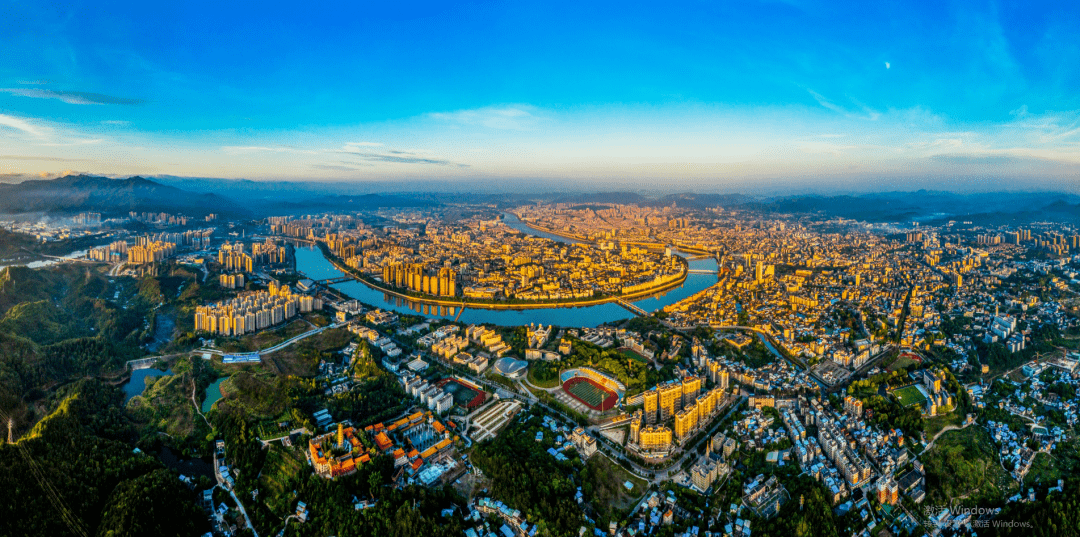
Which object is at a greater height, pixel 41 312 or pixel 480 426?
pixel 41 312

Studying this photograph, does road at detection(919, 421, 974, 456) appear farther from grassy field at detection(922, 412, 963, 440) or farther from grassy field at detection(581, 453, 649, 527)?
grassy field at detection(581, 453, 649, 527)

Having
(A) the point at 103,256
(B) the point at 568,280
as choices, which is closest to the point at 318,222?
(A) the point at 103,256

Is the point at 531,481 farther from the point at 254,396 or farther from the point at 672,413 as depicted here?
the point at 254,396

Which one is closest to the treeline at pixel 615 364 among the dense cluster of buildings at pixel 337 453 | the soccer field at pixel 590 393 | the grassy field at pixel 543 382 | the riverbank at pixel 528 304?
the soccer field at pixel 590 393

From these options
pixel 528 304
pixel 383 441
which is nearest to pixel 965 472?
pixel 383 441

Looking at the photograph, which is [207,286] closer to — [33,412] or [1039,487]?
[33,412]
